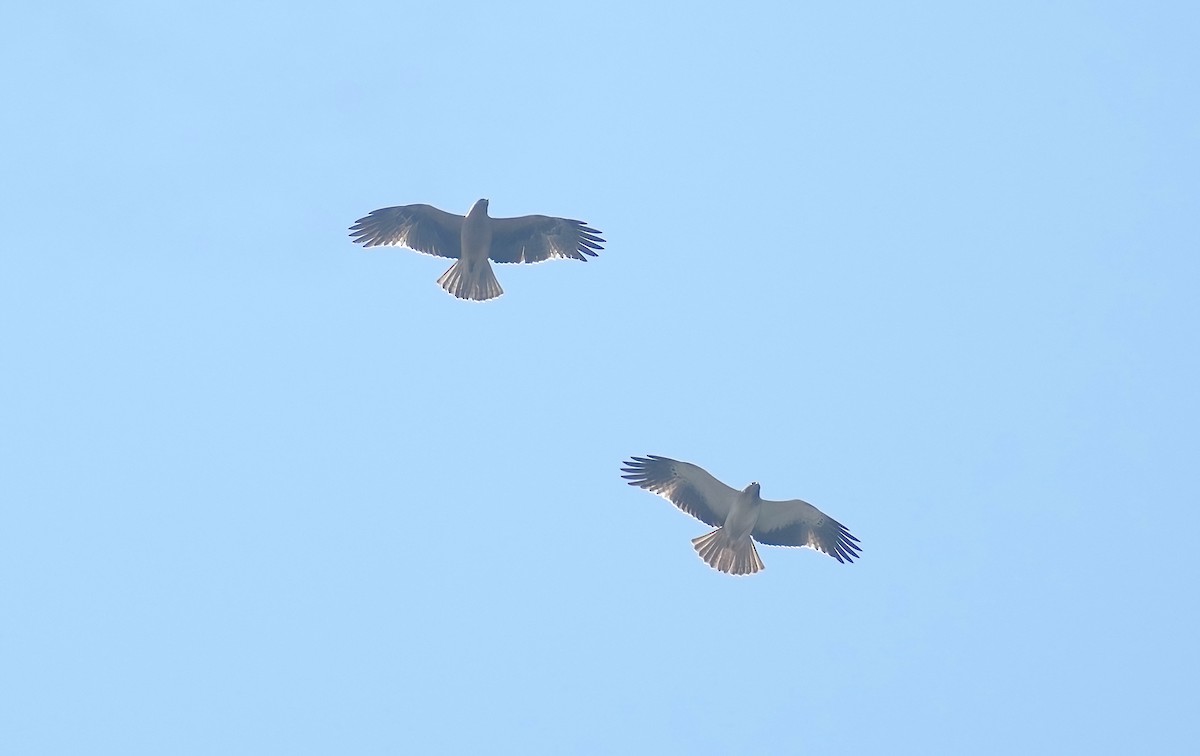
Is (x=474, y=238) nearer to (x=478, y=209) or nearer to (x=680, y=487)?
(x=478, y=209)

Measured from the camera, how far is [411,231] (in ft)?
68.7

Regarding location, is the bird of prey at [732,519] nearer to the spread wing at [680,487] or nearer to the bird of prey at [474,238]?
the spread wing at [680,487]

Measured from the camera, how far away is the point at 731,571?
1905 cm

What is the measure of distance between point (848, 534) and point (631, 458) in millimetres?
2898

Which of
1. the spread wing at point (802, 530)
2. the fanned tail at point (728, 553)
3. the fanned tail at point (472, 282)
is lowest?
the fanned tail at point (728, 553)

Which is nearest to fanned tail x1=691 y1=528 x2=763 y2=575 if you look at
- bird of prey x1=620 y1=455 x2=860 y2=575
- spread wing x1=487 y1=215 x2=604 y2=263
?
bird of prey x1=620 y1=455 x2=860 y2=575

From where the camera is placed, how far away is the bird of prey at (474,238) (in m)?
20.6

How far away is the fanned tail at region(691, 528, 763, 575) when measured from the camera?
1906 centimetres

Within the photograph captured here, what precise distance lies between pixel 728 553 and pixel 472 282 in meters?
5.02

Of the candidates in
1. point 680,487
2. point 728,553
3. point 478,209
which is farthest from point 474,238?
point 728,553

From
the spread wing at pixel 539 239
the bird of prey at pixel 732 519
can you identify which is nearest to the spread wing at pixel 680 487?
the bird of prey at pixel 732 519

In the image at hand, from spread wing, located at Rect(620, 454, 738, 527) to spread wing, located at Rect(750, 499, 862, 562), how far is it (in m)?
0.54

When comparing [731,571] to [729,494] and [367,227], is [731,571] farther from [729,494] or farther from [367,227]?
[367,227]

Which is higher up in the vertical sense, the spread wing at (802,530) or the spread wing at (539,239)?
the spread wing at (539,239)
